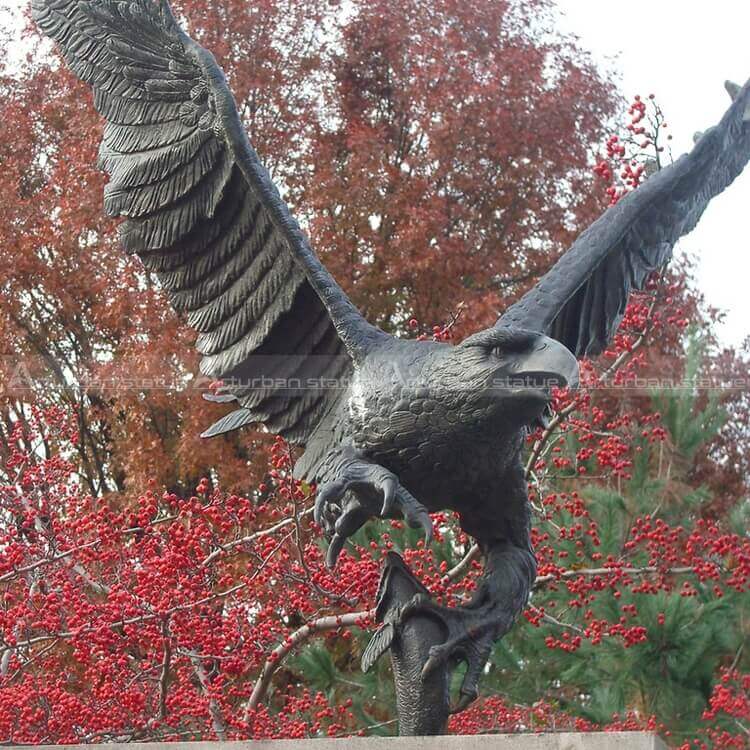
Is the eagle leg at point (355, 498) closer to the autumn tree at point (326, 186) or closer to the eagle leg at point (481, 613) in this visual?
the eagle leg at point (481, 613)

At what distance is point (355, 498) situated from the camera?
324cm

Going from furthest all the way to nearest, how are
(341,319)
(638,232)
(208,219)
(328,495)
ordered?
(638,232), (208,219), (341,319), (328,495)

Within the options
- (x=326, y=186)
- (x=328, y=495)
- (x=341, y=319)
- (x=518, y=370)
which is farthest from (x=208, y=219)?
(x=326, y=186)

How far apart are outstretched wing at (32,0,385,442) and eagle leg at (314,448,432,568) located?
0.43 m

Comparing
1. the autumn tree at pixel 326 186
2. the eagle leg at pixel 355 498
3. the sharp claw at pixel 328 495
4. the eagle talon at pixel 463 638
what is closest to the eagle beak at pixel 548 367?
the eagle leg at pixel 355 498

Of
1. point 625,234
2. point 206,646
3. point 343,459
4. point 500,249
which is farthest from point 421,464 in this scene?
point 500,249

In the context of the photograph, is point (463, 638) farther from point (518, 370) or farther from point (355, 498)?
point (518, 370)

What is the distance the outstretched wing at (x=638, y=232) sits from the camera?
380 cm

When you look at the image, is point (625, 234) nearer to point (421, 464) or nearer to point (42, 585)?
point (421, 464)

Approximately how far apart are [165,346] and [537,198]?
3246 millimetres

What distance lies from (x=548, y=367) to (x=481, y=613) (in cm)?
74

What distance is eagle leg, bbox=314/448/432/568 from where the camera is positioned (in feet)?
10.3

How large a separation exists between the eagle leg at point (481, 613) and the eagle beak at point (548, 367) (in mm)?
613

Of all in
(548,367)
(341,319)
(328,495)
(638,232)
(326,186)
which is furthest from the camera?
(326,186)
